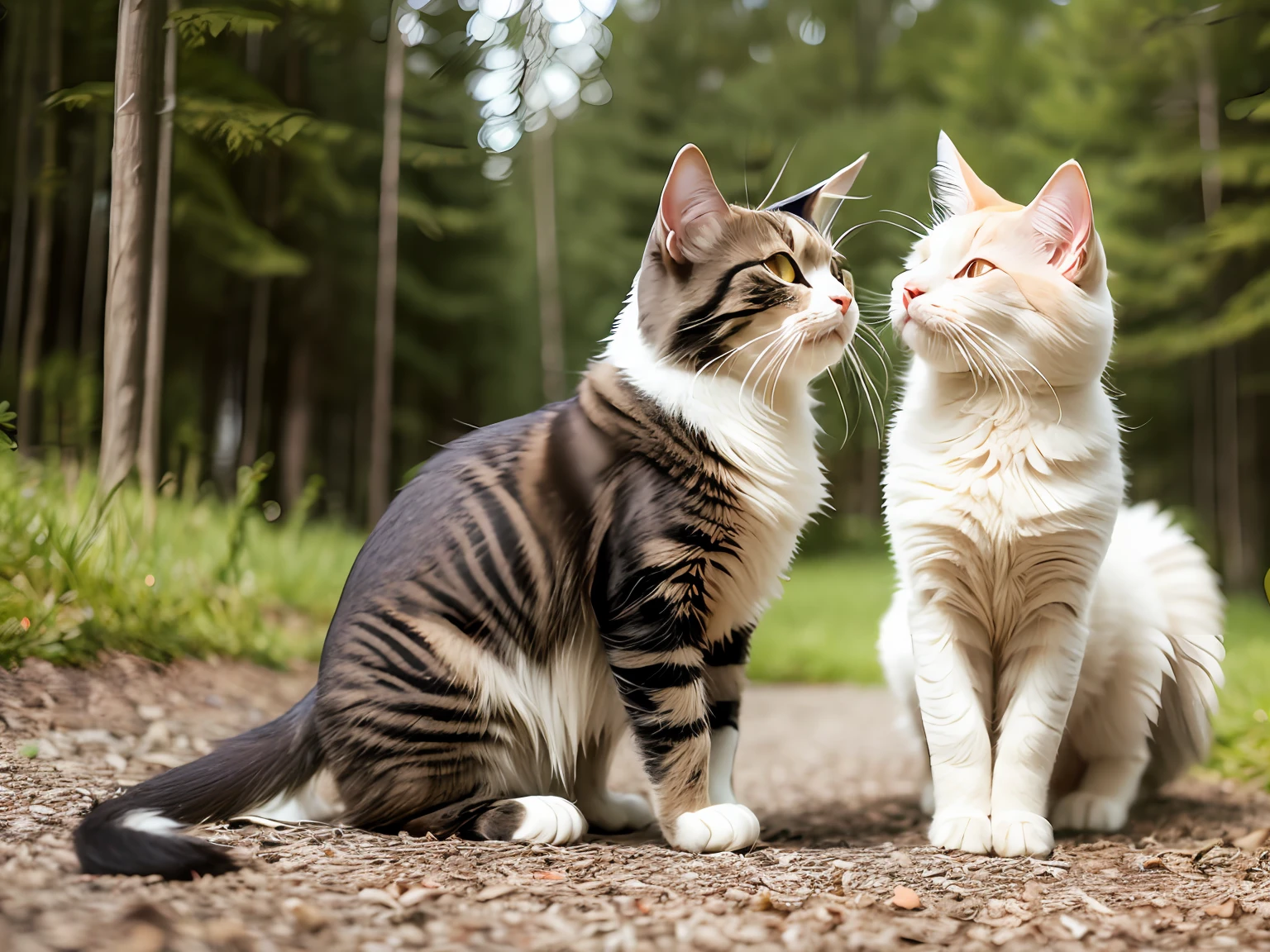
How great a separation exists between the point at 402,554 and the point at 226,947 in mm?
982

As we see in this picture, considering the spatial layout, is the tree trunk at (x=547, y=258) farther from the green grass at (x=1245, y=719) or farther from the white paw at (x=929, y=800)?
the white paw at (x=929, y=800)

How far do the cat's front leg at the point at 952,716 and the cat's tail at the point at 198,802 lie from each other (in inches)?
54.3

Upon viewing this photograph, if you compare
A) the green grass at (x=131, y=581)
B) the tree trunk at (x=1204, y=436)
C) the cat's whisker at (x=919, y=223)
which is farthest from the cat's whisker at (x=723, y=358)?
the tree trunk at (x=1204, y=436)

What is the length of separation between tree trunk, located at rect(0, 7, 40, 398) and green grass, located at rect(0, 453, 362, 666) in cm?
27

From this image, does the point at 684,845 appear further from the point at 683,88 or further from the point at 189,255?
the point at 683,88

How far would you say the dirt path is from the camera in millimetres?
1431

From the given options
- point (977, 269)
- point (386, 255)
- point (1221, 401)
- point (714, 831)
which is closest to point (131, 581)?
point (714, 831)

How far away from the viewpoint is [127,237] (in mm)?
2682

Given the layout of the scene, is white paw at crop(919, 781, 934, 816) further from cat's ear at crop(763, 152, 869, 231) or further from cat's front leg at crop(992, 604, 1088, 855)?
cat's ear at crop(763, 152, 869, 231)

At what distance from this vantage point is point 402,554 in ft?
7.18

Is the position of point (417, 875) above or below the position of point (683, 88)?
below

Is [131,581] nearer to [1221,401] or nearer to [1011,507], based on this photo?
[1011,507]

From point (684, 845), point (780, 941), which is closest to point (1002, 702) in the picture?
point (684, 845)

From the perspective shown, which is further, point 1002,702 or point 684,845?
point 1002,702
